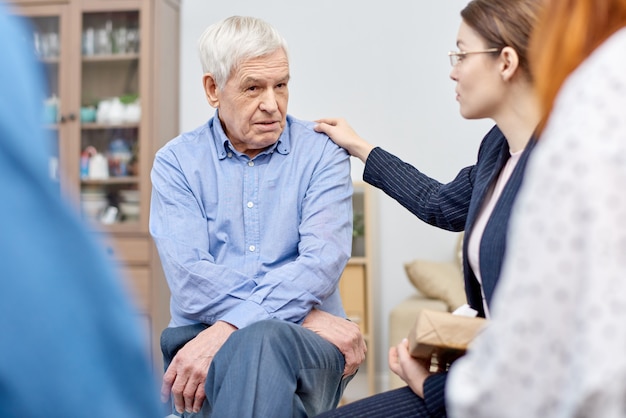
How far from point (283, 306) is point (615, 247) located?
1.14 m

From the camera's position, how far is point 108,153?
450 cm

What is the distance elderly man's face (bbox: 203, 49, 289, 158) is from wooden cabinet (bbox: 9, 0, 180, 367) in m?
2.44

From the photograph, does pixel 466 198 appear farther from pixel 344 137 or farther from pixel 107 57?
pixel 107 57

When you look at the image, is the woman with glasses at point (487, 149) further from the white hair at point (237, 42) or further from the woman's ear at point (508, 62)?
the white hair at point (237, 42)

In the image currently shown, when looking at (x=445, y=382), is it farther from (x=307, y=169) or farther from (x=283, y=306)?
(x=307, y=169)

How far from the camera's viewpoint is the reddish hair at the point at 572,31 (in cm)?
80

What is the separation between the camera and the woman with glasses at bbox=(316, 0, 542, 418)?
1.30 meters

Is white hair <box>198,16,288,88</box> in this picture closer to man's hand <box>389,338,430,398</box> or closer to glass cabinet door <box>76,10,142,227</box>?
man's hand <box>389,338,430,398</box>

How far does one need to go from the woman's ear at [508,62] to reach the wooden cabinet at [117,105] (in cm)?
310

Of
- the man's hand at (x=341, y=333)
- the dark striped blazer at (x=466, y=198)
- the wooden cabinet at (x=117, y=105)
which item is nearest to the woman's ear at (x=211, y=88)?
the dark striped blazer at (x=466, y=198)

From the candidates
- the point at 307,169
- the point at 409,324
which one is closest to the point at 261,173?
the point at 307,169

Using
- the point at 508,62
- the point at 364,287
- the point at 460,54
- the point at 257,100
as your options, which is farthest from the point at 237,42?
the point at 364,287

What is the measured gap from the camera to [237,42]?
191 cm

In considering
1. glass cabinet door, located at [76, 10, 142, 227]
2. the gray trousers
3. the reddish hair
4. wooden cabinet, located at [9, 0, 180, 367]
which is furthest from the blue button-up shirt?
glass cabinet door, located at [76, 10, 142, 227]
